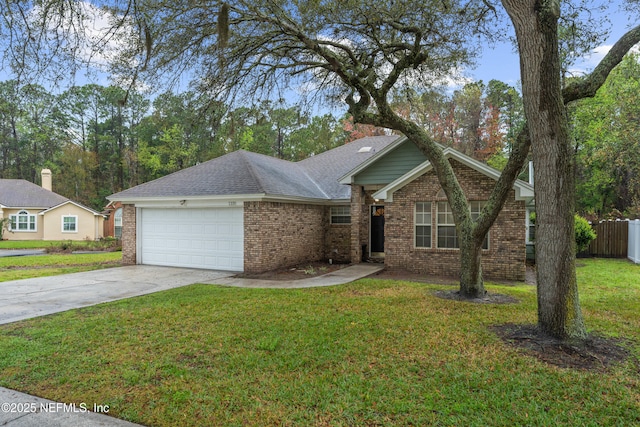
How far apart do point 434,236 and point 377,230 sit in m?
3.59

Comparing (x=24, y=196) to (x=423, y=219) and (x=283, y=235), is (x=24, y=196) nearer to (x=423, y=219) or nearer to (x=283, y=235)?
(x=283, y=235)

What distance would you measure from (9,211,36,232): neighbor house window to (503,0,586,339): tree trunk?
32812 millimetres

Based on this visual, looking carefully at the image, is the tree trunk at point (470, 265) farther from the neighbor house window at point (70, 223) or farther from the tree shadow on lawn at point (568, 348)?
the neighbor house window at point (70, 223)

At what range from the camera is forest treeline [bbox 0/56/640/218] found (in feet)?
34.3

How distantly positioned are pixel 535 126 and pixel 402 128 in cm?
331

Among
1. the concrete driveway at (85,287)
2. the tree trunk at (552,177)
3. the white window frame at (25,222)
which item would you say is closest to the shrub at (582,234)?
the tree trunk at (552,177)

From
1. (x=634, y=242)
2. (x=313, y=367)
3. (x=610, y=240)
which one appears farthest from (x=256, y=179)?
(x=610, y=240)

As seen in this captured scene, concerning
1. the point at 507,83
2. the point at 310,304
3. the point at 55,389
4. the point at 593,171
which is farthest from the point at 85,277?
the point at 507,83

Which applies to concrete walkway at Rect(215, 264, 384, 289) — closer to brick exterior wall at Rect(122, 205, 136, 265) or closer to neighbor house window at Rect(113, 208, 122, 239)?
brick exterior wall at Rect(122, 205, 136, 265)

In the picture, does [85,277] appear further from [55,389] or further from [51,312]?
[55,389]

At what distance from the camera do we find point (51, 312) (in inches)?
277

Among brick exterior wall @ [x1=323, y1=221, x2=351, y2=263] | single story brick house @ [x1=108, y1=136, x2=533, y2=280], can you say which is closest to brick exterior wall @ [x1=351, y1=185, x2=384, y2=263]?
single story brick house @ [x1=108, y1=136, x2=533, y2=280]

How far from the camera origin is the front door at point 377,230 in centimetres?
1504

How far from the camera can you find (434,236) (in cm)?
1173
